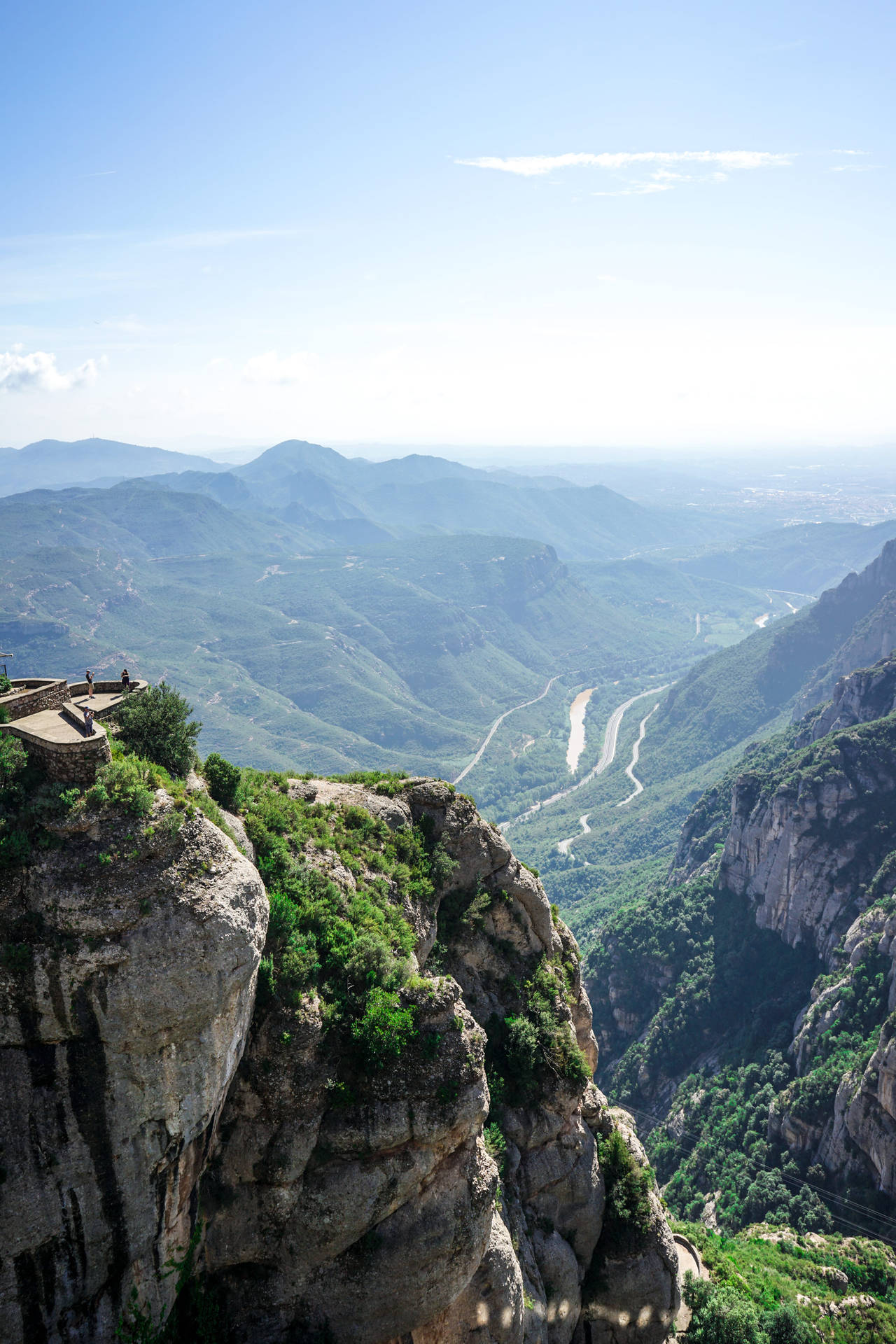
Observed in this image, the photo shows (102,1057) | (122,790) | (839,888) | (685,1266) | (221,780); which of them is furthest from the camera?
(839,888)

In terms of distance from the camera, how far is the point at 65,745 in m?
21.7

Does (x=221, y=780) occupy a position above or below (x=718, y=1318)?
above

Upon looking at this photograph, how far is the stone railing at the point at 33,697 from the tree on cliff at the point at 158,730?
2.08 m

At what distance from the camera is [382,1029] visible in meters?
25.4

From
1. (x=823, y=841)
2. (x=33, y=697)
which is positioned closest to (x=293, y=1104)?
(x=33, y=697)

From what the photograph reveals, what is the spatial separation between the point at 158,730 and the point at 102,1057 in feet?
31.5

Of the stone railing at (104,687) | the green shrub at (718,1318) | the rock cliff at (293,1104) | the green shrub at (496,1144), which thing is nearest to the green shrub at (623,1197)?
the rock cliff at (293,1104)

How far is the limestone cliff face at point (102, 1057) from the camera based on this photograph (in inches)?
779

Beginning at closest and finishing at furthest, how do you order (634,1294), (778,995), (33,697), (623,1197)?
(33,697), (634,1294), (623,1197), (778,995)

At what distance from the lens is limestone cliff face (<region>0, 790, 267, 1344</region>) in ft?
65.0

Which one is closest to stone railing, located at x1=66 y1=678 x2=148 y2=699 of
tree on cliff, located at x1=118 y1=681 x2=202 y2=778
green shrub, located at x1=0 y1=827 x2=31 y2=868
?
tree on cliff, located at x1=118 y1=681 x2=202 y2=778

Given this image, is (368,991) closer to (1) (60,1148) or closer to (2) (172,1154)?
(2) (172,1154)

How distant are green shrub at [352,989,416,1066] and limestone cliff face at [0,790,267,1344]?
16.4 ft

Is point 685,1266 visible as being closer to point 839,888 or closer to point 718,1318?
point 718,1318
